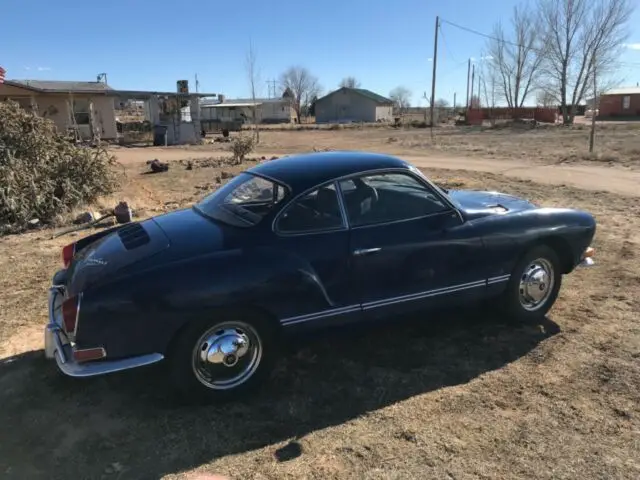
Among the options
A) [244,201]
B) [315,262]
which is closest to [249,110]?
[244,201]

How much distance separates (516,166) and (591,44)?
42292 millimetres

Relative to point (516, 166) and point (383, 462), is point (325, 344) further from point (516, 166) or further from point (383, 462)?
point (516, 166)

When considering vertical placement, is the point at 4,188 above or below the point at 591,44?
below

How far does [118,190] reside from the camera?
10.9 m

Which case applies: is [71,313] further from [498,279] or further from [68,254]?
[498,279]

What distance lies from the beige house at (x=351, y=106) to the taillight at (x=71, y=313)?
7254cm

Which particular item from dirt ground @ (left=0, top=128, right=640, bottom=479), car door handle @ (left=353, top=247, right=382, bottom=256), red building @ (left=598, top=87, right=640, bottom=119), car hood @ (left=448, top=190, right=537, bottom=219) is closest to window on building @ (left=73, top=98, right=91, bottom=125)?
dirt ground @ (left=0, top=128, right=640, bottom=479)

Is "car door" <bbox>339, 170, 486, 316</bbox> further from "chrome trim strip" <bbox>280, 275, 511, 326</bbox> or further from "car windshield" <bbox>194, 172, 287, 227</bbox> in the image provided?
"car windshield" <bbox>194, 172, 287, 227</bbox>

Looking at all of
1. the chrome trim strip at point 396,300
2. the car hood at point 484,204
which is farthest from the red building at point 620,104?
the chrome trim strip at point 396,300

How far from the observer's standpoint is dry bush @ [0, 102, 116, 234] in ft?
26.5

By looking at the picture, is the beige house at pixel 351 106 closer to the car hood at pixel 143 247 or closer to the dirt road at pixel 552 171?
the dirt road at pixel 552 171

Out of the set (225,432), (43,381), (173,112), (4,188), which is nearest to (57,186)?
(4,188)

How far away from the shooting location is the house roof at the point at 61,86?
2748 centimetres

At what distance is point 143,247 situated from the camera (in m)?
3.38
